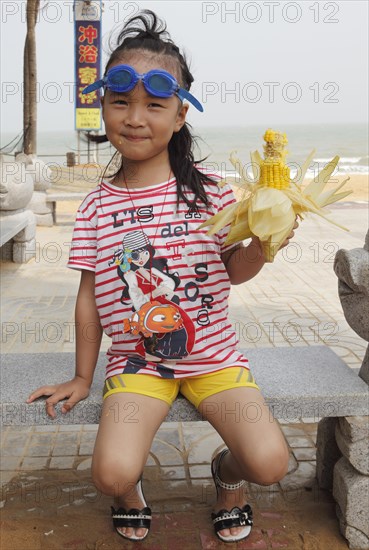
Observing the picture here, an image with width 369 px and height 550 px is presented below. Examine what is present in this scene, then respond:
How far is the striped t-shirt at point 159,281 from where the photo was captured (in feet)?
8.04

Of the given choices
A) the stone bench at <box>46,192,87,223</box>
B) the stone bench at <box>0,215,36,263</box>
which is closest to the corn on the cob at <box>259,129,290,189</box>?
the stone bench at <box>0,215,36,263</box>

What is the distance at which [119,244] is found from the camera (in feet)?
8.25

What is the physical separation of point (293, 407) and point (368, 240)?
71 cm

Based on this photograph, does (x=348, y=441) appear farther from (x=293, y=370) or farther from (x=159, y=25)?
(x=159, y=25)

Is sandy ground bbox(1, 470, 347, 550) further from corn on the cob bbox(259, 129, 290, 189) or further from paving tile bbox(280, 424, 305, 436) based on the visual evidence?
corn on the cob bbox(259, 129, 290, 189)

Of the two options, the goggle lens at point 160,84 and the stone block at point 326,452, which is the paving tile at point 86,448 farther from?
the goggle lens at point 160,84

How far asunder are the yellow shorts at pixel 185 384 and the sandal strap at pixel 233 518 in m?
0.48

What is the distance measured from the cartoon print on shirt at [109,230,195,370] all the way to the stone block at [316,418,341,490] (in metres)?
0.80

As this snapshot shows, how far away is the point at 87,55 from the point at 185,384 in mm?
13012

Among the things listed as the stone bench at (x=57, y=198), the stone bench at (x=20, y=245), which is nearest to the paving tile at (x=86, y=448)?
the stone bench at (x=20, y=245)

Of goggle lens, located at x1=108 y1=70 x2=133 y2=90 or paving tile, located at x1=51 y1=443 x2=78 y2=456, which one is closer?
goggle lens, located at x1=108 y1=70 x2=133 y2=90

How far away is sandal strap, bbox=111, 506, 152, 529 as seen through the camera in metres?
2.53

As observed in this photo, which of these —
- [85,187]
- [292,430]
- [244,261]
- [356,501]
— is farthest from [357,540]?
[85,187]

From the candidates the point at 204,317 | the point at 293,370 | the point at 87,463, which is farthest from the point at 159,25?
the point at 87,463
